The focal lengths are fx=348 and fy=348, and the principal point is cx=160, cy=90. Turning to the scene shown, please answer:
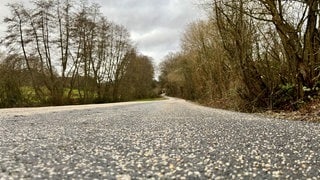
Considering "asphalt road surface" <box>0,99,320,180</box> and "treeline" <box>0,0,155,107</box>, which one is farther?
"treeline" <box>0,0,155,107</box>

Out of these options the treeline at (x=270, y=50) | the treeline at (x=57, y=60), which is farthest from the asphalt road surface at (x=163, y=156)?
the treeline at (x=57, y=60)

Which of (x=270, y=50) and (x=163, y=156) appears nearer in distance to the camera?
(x=163, y=156)

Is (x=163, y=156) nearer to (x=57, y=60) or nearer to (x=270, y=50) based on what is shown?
(x=270, y=50)

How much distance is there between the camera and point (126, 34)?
61656 millimetres

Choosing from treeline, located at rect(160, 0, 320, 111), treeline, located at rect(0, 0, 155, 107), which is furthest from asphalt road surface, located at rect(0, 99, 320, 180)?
treeline, located at rect(0, 0, 155, 107)

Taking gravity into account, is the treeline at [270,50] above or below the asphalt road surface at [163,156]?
above

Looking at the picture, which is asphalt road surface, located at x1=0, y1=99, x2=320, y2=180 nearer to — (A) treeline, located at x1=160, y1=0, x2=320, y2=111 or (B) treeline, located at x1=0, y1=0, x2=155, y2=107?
(A) treeline, located at x1=160, y1=0, x2=320, y2=111

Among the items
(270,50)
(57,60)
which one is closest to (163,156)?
(270,50)

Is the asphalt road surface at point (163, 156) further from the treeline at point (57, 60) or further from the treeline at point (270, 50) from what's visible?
the treeline at point (57, 60)

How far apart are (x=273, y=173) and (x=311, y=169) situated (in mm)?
611

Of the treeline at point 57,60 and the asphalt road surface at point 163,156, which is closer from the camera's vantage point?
the asphalt road surface at point 163,156

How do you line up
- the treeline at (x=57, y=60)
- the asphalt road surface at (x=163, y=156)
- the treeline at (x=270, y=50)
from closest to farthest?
the asphalt road surface at (x=163, y=156), the treeline at (x=270, y=50), the treeline at (x=57, y=60)

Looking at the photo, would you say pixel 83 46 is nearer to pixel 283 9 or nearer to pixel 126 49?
pixel 126 49

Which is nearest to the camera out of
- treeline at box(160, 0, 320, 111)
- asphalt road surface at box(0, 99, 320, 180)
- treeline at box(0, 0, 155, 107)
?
asphalt road surface at box(0, 99, 320, 180)
